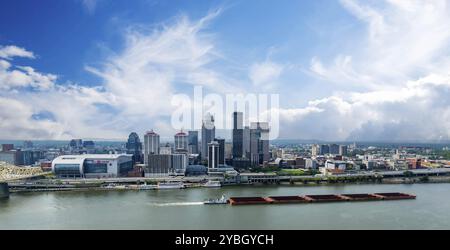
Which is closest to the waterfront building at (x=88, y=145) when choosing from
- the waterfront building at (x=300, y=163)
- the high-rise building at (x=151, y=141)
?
the high-rise building at (x=151, y=141)

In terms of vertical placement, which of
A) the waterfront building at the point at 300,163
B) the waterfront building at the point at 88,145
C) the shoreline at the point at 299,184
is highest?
the waterfront building at the point at 88,145

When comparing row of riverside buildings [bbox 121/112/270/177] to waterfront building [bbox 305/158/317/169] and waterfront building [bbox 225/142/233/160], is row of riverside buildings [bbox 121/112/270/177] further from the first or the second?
waterfront building [bbox 305/158/317/169]

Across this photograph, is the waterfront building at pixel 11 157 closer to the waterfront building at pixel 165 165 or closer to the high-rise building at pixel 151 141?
the high-rise building at pixel 151 141

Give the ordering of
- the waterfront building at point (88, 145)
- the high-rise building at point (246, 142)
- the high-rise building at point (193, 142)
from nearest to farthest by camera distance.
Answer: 1. the high-rise building at point (246, 142)
2. the high-rise building at point (193, 142)
3. the waterfront building at point (88, 145)

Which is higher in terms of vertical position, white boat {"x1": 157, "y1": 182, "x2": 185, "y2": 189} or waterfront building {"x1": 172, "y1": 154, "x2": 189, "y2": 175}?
waterfront building {"x1": 172, "y1": 154, "x2": 189, "y2": 175}

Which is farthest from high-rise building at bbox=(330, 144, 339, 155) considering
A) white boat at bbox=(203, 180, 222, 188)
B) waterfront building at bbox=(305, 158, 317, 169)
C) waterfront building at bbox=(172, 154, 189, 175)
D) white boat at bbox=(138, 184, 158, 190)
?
white boat at bbox=(138, 184, 158, 190)

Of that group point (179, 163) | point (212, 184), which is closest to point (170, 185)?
point (212, 184)

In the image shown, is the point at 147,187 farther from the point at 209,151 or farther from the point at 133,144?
the point at 133,144
